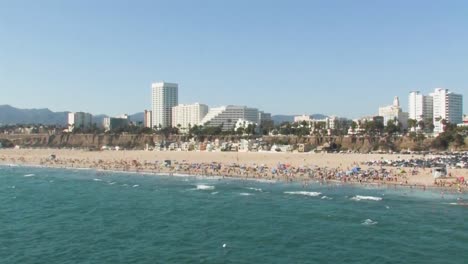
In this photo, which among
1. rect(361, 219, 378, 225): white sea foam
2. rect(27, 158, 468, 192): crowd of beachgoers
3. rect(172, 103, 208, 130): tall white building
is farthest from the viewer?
rect(172, 103, 208, 130): tall white building

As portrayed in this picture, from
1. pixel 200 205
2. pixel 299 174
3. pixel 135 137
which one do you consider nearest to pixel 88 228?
pixel 200 205

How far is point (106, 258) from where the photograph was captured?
69.7 ft

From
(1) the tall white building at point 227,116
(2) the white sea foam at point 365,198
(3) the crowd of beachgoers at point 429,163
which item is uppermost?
(1) the tall white building at point 227,116

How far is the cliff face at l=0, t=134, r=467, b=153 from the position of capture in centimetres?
8856

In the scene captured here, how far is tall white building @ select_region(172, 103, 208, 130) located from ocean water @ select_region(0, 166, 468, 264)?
13527 cm

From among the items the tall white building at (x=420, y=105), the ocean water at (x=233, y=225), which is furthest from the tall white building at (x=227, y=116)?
the ocean water at (x=233, y=225)

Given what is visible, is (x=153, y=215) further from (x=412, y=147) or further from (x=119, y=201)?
(x=412, y=147)

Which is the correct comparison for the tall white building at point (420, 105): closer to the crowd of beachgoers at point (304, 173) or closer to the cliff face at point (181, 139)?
the cliff face at point (181, 139)

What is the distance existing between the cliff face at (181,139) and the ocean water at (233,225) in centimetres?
4884

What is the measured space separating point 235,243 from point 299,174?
30.1m

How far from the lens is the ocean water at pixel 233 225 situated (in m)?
21.6

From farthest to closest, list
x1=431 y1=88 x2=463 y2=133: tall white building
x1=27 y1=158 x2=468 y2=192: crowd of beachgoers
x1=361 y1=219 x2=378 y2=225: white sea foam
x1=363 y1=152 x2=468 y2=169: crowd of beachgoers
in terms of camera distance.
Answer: x1=431 y1=88 x2=463 y2=133: tall white building → x1=363 y1=152 x2=468 y2=169: crowd of beachgoers → x1=27 y1=158 x2=468 y2=192: crowd of beachgoers → x1=361 y1=219 x2=378 y2=225: white sea foam

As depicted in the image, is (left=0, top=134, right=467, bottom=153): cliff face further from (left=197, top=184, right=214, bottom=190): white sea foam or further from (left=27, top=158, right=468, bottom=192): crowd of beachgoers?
(left=197, top=184, right=214, bottom=190): white sea foam

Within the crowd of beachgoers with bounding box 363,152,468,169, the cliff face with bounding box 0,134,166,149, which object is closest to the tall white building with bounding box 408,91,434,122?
the cliff face with bounding box 0,134,166,149
